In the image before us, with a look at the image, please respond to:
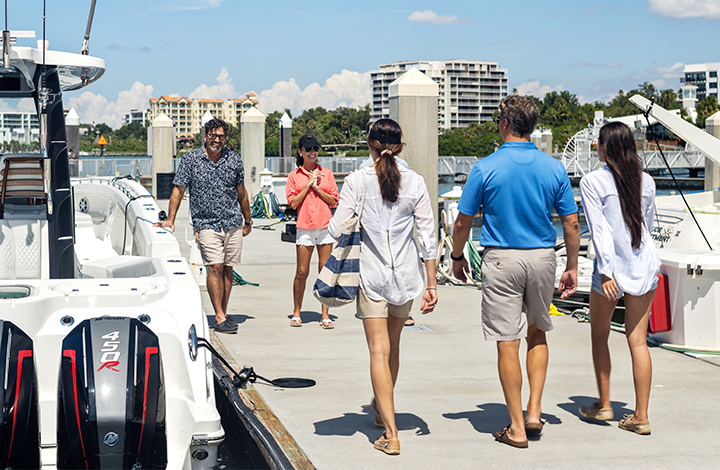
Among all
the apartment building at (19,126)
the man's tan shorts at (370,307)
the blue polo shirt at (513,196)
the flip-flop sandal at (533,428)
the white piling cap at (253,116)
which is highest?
the white piling cap at (253,116)

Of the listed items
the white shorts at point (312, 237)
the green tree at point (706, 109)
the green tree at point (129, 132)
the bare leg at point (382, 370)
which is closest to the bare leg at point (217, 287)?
the white shorts at point (312, 237)

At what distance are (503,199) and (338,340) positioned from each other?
3.04 metres

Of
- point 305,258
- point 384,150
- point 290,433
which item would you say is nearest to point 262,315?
point 305,258

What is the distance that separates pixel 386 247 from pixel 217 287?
301 cm

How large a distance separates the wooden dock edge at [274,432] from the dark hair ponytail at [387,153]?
140cm

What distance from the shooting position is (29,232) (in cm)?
495

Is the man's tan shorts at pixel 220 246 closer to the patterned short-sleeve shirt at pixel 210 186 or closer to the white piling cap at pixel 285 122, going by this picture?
the patterned short-sleeve shirt at pixel 210 186

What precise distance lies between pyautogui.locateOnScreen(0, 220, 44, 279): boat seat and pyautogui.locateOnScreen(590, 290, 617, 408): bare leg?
3.35 meters

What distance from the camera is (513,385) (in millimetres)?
4238

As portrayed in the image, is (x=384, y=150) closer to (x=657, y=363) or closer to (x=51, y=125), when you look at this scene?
(x=51, y=125)

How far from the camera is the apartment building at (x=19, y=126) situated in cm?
502

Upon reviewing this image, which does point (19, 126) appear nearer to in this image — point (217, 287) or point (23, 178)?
point (23, 178)

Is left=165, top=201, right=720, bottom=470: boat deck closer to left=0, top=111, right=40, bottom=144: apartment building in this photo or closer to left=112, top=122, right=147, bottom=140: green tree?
left=0, top=111, right=40, bottom=144: apartment building

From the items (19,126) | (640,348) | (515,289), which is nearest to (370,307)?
(515,289)
